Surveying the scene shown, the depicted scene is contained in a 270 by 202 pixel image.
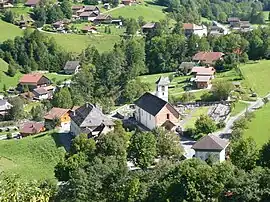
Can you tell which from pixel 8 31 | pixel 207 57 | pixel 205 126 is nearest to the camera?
pixel 205 126

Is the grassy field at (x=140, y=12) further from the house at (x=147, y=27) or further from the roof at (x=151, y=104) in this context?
the roof at (x=151, y=104)

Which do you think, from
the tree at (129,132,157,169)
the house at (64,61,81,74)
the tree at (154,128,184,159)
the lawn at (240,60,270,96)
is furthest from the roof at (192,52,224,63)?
the tree at (129,132,157,169)

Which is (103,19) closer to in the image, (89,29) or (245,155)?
(89,29)

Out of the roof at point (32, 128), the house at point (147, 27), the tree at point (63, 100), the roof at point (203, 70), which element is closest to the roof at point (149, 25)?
the house at point (147, 27)

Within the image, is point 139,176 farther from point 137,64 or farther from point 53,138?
point 137,64

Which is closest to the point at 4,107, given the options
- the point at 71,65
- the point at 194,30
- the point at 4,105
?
the point at 4,105
